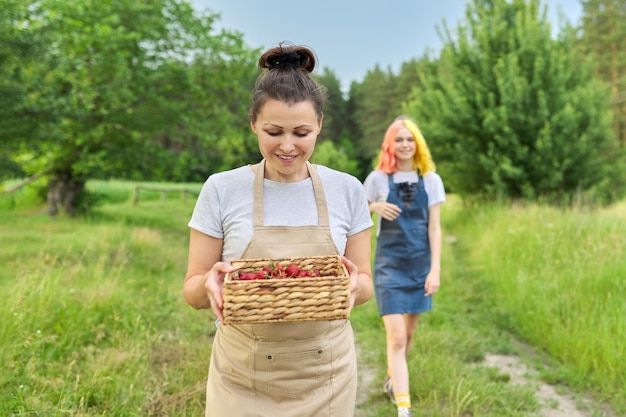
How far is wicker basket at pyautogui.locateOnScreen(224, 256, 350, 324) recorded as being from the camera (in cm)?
150

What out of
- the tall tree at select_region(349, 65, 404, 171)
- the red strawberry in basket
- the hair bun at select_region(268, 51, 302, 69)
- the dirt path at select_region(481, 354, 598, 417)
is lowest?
the dirt path at select_region(481, 354, 598, 417)

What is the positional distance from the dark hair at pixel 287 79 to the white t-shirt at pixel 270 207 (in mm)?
238

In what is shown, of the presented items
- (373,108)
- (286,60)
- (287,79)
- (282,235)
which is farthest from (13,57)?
(373,108)

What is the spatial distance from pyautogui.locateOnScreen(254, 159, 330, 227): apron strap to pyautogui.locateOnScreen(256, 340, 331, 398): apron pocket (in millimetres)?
432

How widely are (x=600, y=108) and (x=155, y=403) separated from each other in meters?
12.3

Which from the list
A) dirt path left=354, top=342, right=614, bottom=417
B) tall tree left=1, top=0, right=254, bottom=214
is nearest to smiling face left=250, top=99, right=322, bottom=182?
dirt path left=354, top=342, right=614, bottom=417

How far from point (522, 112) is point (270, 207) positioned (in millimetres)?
10917

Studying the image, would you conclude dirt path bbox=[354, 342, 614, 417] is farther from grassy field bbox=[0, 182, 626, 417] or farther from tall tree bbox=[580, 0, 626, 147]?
tall tree bbox=[580, 0, 626, 147]

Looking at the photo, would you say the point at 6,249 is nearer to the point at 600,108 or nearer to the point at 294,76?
the point at 294,76

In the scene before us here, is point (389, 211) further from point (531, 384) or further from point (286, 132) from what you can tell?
point (286, 132)

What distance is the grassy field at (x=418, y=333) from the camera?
11.1 feet

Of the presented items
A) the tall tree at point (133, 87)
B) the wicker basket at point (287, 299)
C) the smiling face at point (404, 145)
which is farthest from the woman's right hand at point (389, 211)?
the tall tree at point (133, 87)

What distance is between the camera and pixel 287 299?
1.52 meters

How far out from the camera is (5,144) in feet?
26.3
